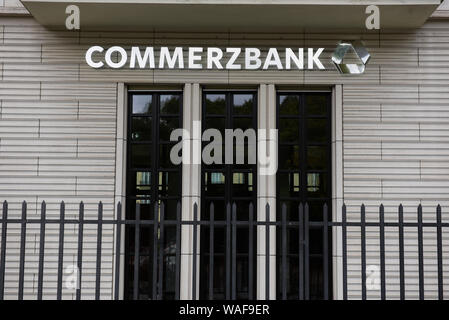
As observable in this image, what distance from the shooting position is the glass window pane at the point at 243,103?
10.1 meters

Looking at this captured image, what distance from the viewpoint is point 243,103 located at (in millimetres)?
10172

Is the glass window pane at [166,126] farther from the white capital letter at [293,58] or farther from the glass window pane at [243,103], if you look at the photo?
the white capital letter at [293,58]

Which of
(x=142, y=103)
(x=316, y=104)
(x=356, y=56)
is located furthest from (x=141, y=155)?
(x=356, y=56)

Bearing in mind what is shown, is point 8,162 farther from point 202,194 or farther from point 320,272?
point 320,272

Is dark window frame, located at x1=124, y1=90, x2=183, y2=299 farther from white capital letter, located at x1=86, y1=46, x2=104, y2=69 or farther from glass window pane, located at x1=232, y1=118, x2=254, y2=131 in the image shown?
glass window pane, located at x1=232, y1=118, x2=254, y2=131

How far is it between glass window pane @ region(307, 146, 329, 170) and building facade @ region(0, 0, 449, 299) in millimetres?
26

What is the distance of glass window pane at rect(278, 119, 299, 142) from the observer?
10070mm

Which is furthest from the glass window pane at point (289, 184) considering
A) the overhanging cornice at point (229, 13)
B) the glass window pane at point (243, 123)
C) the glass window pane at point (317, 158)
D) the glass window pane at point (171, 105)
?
the overhanging cornice at point (229, 13)

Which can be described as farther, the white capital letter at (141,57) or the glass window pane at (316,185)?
the glass window pane at (316,185)

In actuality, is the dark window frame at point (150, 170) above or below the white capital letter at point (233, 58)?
below

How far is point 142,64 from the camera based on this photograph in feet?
31.9

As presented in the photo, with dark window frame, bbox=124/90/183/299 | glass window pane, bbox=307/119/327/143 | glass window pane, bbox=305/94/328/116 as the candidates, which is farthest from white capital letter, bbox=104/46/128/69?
glass window pane, bbox=307/119/327/143

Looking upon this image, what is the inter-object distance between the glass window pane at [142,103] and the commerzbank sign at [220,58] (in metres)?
0.57

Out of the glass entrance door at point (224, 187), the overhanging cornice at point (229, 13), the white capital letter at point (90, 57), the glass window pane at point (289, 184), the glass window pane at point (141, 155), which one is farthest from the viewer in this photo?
the glass window pane at point (141, 155)
